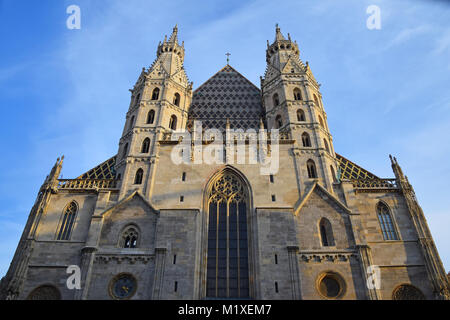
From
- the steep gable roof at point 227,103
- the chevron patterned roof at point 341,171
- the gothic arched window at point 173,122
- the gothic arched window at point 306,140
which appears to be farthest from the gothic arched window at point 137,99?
the gothic arched window at point 306,140

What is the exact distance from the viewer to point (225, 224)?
20953 millimetres

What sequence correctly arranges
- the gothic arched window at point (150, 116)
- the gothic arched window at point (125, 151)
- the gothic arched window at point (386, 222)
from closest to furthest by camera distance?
the gothic arched window at point (386, 222), the gothic arched window at point (125, 151), the gothic arched window at point (150, 116)

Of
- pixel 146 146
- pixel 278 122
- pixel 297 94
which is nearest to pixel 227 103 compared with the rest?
pixel 278 122

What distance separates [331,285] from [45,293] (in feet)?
51.9

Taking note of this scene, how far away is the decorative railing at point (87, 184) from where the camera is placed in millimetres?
22453

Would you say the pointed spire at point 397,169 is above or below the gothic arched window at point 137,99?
below

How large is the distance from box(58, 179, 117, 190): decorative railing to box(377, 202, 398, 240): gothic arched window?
17.6 meters

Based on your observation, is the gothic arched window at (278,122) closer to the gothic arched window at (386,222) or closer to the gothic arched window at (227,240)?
the gothic arched window at (227,240)

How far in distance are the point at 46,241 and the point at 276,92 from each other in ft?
67.4

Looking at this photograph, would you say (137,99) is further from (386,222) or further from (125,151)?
(386,222)

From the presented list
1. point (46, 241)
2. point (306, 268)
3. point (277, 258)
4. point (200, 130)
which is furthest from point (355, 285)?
point (46, 241)

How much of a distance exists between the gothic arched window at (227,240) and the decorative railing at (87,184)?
6985 millimetres

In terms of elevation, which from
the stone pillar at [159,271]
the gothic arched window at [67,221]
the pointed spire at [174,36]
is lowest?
the stone pillar at [159,271]

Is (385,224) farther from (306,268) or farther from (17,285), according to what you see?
(17,285)
